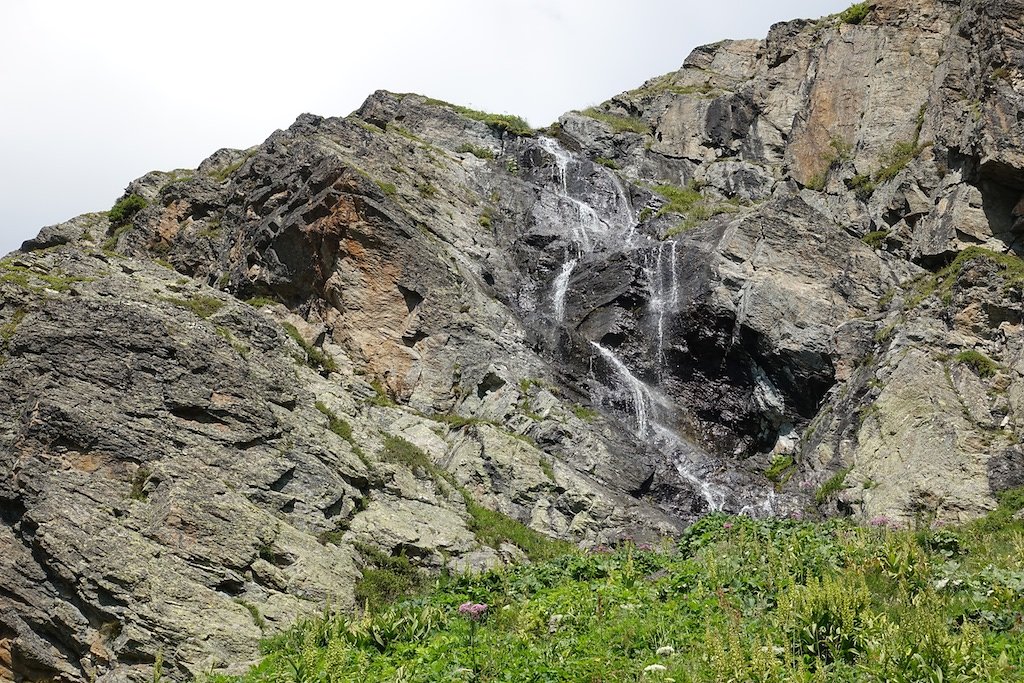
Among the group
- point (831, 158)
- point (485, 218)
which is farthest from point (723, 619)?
point (831, 158)

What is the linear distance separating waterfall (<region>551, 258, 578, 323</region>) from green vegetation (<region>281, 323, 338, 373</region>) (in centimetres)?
900

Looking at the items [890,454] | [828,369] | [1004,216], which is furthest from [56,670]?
[1004,216]

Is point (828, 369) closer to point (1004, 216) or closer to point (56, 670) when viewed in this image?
point (1004, 216)

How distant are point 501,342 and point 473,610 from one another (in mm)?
16518

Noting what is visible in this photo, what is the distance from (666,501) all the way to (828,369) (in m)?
8.17

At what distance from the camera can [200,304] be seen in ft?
65.7

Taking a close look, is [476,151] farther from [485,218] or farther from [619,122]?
[619,122]

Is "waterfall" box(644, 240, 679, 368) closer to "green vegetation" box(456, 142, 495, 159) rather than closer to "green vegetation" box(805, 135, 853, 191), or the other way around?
"green vegetation" box(805, 135, 853, 191)

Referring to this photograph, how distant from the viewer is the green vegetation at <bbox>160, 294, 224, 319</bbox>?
19.6 m

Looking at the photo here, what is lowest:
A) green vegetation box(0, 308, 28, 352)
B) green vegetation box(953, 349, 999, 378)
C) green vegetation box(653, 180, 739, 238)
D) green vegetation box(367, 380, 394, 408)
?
green vegetation box(367, 380, 394, 408)

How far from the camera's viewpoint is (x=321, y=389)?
20.7m

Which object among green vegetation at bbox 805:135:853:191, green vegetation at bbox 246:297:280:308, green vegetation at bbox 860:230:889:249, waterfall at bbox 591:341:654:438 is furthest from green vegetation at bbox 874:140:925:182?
green vegetation at bbox 246:297:280:308

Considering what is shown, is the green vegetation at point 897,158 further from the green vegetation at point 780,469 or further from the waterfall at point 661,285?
the green vegetation at point 780,469

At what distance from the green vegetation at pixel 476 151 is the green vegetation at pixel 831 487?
24230 millimetres
